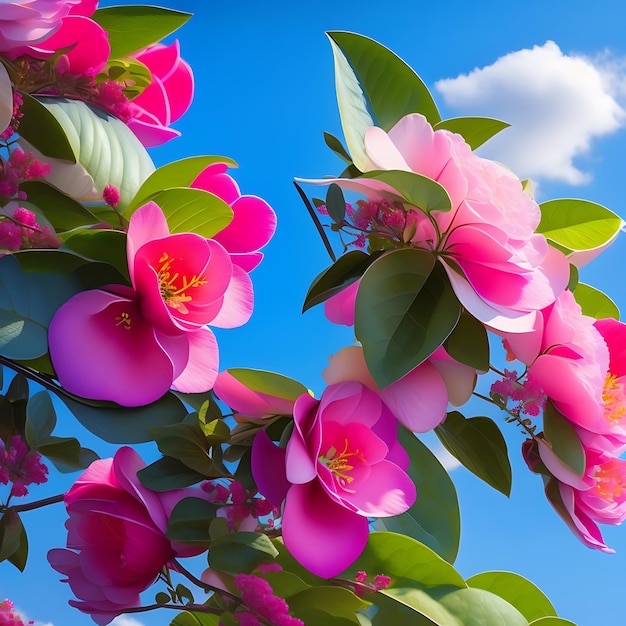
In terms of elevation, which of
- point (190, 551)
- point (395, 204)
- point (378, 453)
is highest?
point (395, 204)

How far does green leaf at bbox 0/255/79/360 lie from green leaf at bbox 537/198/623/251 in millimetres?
434

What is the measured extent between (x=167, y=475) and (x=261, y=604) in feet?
0.38

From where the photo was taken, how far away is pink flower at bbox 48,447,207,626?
61 centimetres

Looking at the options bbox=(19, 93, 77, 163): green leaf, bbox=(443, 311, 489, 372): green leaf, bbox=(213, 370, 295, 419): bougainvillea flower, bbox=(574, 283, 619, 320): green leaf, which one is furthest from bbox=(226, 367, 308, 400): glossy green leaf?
bbox=(574, 283, 619, 320): green leaf

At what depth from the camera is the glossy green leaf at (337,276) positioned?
0.61 m

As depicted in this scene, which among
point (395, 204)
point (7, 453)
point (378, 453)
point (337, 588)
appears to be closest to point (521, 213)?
point (395, 204)

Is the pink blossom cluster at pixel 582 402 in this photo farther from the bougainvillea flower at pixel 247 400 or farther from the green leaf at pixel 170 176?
the green leaf at pixel 170 176

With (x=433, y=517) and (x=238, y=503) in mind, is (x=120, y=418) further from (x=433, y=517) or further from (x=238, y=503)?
(x=433, y=517)

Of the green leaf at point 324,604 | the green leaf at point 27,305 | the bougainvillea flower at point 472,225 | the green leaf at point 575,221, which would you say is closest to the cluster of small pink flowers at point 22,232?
the green leaf at point 27,305

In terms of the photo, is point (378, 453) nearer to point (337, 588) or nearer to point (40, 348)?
point (337, 588)

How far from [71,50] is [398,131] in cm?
30

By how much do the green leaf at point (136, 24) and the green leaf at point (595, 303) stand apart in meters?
0.46

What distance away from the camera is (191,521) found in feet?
1.94

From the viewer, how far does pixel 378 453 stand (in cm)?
60
